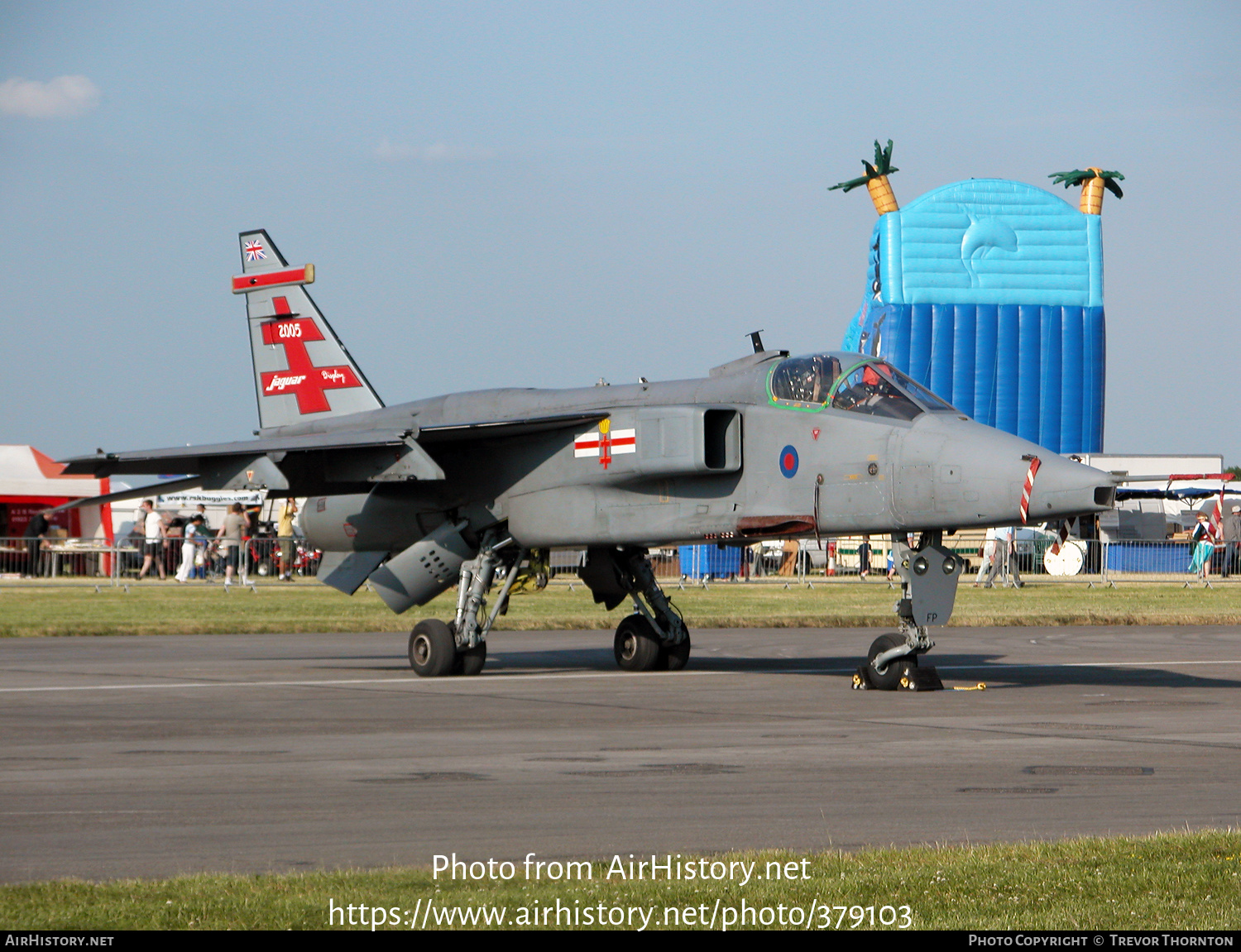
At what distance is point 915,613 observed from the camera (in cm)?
1374

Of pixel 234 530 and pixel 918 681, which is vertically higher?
pixel 234 530

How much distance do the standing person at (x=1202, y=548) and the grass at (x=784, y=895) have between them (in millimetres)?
31315

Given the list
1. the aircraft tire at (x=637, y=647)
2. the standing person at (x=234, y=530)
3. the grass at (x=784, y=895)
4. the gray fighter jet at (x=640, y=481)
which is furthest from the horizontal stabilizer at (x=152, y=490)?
the standing person at (x=234, y=530)

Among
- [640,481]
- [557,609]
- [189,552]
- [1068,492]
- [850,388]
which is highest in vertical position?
[850,388]

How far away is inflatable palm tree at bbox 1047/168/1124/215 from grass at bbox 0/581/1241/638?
29.6 metres

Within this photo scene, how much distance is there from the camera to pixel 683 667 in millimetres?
16938

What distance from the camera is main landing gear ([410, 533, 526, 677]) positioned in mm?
15805

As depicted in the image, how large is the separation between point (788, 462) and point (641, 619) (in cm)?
343

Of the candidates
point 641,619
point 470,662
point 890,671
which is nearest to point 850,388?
point 890,671

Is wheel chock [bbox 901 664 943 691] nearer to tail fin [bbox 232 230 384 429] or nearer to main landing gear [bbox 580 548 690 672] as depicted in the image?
main landing gear [bbox 580 548 690 672]

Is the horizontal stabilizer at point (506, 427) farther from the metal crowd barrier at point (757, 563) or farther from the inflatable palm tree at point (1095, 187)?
the inflatable palm tree at point (1095, 187)

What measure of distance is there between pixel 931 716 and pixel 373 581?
6780 mm

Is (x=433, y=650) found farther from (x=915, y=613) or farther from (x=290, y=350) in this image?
(x=290, y=350)

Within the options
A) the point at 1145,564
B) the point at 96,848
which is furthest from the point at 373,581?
the point at 1145,564
